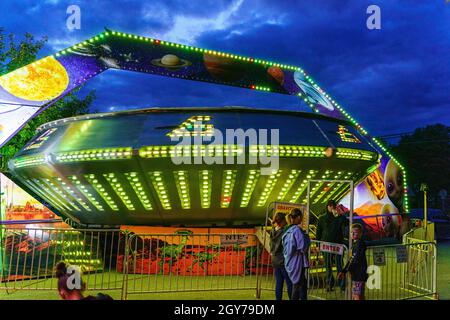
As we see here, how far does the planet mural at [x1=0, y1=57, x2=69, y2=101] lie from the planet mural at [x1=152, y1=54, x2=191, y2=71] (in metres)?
3.31

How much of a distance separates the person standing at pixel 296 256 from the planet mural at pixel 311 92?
13.0 m

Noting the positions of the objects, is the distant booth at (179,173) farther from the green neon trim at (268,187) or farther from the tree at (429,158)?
the tree at (429,158)

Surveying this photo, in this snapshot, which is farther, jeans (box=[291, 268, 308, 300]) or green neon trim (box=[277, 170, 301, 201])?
green neon trim (box=[277, 170, 301, 201])

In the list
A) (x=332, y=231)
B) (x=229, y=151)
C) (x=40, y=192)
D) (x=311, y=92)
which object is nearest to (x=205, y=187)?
(x=229, y=151)

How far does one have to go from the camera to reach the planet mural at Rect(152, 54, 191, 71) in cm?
1562

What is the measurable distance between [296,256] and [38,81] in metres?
10.4

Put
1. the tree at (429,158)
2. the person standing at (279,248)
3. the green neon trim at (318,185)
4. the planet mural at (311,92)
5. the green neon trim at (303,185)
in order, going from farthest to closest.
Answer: the tree at (429,158) → the planet mural at (311,92) → the green neon trim at (318,185) → the green neon trim at (303,185) → the person standing at (279,248)

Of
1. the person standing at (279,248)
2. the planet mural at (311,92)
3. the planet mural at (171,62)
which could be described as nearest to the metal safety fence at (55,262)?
the person standing at (279,248)

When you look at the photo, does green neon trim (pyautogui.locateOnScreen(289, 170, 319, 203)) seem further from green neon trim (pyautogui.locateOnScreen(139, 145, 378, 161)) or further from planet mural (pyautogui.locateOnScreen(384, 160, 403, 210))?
planet mural (pyautogui.locateOnScreen(384, 160, 403, 210))

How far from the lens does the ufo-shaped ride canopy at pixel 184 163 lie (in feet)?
31.2

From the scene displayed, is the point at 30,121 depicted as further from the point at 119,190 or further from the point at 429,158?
the point at 429,158

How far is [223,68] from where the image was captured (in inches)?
658

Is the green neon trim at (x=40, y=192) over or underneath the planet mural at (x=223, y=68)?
underneath

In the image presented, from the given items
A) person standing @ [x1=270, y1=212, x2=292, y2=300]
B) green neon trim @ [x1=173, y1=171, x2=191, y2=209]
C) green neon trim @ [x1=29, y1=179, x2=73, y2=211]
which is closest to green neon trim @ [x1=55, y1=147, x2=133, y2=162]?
green neon trim @ [x1=173, y1=171, x2=191, y2=209]
